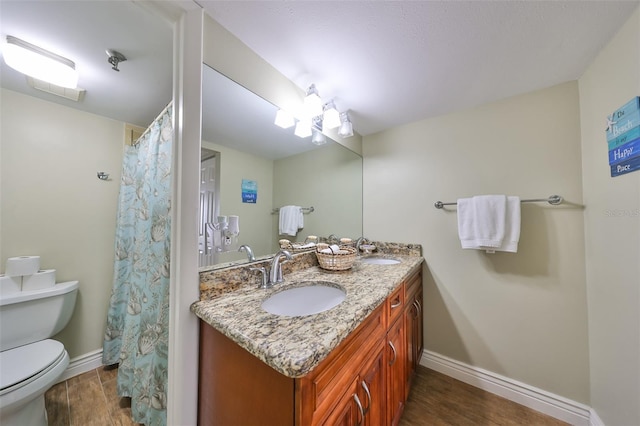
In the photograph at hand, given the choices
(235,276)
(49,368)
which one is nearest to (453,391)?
(235,276)

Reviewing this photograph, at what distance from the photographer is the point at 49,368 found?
3.30ft

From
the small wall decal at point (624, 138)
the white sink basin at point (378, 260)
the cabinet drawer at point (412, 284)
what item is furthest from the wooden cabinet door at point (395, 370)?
the small wall decal at point (624, 138)

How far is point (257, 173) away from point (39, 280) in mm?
1595

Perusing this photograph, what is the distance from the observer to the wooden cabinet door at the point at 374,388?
72 cm

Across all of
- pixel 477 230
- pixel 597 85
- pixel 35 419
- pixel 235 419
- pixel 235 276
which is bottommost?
pixel 35 419

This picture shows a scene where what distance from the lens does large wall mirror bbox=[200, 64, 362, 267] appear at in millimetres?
899

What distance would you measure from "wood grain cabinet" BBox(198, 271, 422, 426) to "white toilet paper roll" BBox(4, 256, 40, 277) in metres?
1.43

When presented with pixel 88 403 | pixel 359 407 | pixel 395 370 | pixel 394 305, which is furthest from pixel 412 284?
pixel 88 403

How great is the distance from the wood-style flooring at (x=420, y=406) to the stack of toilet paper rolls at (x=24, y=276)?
2.40 feet

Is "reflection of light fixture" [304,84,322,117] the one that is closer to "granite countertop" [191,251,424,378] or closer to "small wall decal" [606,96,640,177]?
"granite countertop" [191,251,424,378]

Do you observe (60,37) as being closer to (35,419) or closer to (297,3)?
(297,3)

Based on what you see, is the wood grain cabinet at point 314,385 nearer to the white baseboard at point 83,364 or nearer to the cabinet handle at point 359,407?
the cabinet handle at point 359,407

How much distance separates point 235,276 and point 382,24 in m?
1.30

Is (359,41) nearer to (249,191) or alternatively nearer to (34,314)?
(249,191)
